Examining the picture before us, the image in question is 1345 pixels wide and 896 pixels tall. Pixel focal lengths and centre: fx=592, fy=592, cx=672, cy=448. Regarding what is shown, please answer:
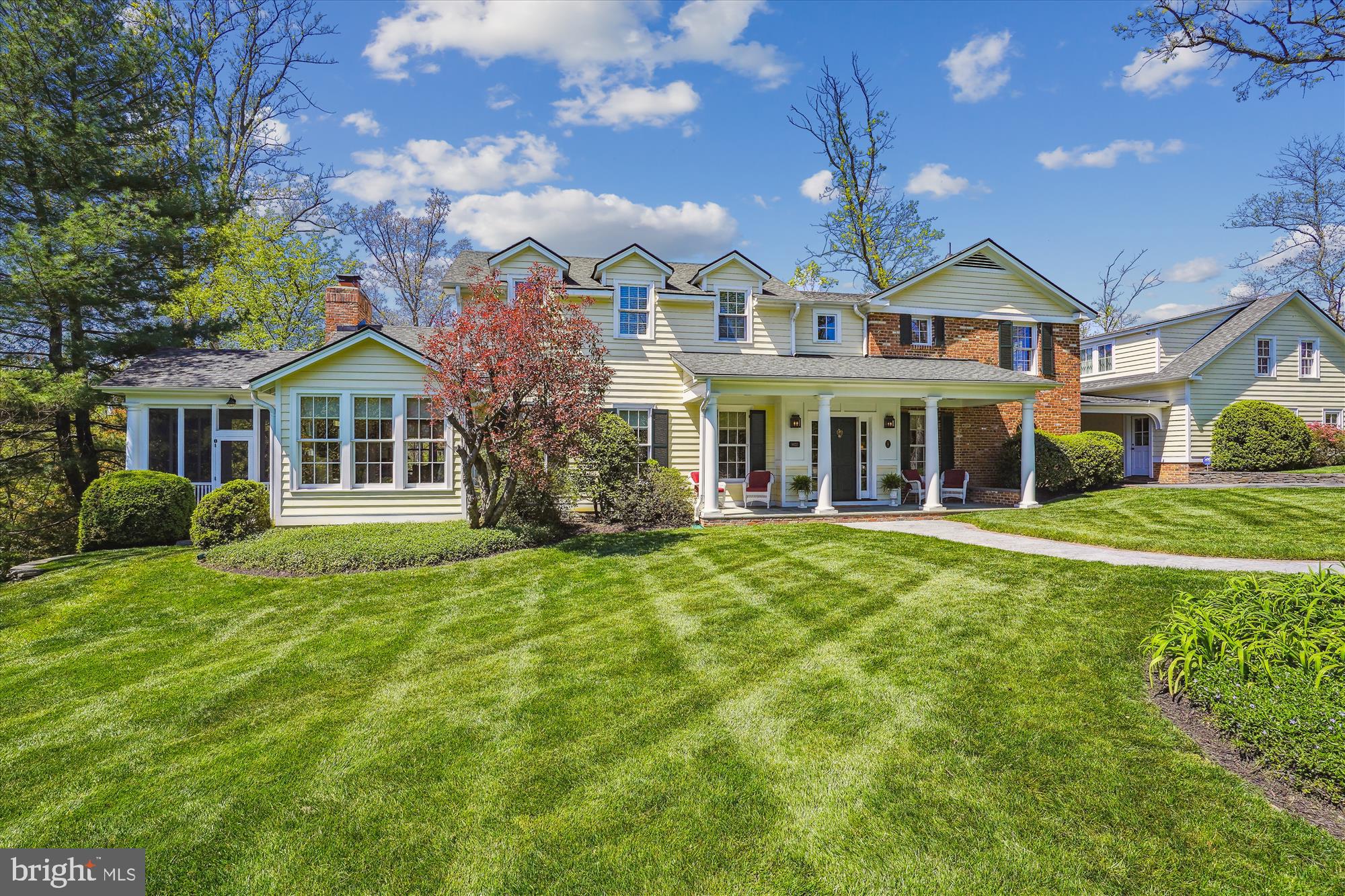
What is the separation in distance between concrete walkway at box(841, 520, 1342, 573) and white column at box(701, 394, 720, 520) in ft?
9.47

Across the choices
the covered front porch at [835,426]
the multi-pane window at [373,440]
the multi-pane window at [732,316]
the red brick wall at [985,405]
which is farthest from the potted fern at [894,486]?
the multi-pane window at [373,440]

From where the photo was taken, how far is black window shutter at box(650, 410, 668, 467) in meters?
14.8

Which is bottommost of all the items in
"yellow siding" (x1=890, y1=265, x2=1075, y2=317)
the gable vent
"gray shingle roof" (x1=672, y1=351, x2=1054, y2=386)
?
"gray shingle roof" (x1=672, y1=351, x2=1054, y2=386)

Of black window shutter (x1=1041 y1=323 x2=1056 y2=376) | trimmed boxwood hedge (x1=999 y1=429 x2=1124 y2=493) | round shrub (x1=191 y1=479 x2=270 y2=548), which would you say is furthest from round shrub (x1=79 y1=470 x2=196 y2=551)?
black window shutter (x1=1041 y1=323 x2=1056 y2=376)

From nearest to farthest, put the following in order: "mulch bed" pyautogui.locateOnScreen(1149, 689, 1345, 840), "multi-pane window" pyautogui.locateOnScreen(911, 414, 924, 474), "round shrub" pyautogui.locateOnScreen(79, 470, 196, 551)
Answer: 1. "mulch bed" pyautogui.locateOnScreen(1149, 689, 1345, 840)
2. "round shrub" pyautogui.locateOnScreen(79, 470, 196, 551)
3. "multi-pane window" pyautogui.locateOnScreen(911, 414, 924, 474)

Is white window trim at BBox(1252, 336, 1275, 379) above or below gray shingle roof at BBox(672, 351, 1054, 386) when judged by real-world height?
above

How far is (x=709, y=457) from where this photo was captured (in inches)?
511

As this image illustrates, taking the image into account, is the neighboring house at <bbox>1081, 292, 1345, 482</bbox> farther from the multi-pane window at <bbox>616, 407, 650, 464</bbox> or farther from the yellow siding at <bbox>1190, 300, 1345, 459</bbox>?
the multi-pane window at <bbox>616, 407, 650, 464</bbox>

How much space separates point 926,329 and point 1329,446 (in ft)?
45.3

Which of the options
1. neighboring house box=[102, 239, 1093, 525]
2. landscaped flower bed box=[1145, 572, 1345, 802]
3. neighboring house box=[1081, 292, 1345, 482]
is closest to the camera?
landscaped flower bed box=[1145, 572, 1345, 802]

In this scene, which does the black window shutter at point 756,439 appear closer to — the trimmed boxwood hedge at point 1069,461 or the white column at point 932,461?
the white column at point 932,461

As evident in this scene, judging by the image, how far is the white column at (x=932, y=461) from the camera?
13.8m

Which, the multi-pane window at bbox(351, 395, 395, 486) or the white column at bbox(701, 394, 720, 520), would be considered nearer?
the multi-pane window at bbox(351, 395, 395, 486)

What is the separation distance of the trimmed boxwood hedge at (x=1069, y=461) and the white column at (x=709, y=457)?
849 cm
